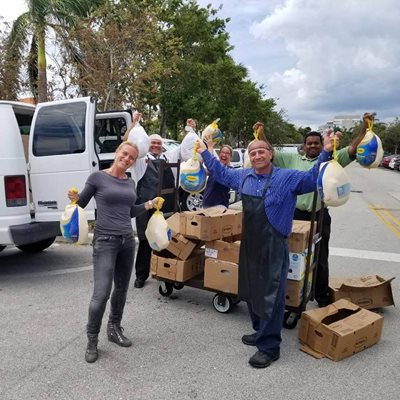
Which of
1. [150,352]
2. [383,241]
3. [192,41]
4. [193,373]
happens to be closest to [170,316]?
[150,352]

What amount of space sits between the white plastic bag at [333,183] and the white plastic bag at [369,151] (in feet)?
0.89

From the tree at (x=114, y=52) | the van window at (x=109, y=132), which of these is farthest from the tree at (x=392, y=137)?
the van window at (x=109, y=132)

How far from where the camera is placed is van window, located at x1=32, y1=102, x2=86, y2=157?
5121 mm

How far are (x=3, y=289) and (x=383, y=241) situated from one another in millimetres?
6496

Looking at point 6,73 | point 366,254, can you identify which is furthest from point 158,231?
point 6,73

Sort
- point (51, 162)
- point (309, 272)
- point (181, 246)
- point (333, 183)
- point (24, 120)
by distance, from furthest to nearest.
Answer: point (24, 120), point (51, 162), point (181, 246), point (309, 272), point (333, 183)

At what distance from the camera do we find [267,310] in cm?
328

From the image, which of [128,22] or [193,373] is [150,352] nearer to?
[193,373]

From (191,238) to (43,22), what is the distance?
12.1 m

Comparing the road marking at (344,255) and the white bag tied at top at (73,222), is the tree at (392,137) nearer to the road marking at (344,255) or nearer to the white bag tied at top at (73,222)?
the road marking at (344,255)

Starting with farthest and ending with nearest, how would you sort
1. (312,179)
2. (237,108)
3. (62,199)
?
1. (237,108)
2. (62,199)
3. (312,179)

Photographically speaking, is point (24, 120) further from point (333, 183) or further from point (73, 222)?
point (333, 183)

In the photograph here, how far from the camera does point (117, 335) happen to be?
361 cm

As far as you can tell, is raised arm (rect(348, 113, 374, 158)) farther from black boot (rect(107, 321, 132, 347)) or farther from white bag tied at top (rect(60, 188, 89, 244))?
black boot (rect(107, 321, 132, 347))
